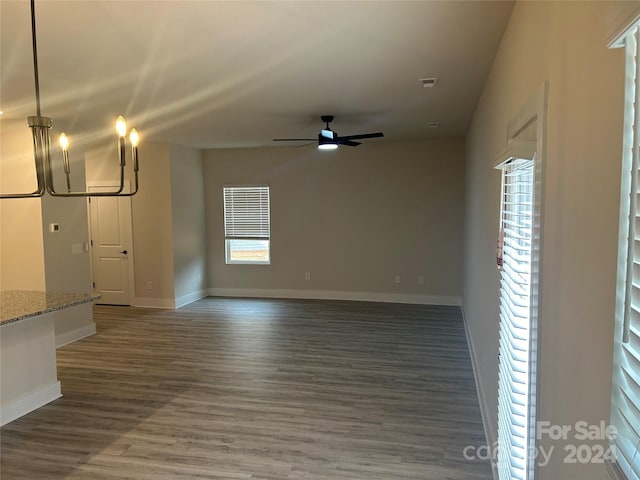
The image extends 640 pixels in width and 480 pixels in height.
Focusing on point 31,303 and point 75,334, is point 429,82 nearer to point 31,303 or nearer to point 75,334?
point 31,303

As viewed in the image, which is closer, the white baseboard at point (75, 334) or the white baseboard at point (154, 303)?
the white baseboard at point (75, 334)

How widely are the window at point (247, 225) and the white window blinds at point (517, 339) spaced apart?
19.8 feet

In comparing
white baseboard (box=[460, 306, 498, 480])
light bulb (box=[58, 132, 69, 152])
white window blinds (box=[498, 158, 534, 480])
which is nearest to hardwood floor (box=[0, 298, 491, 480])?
white baseboard (box=[460, 306, 498, 480])

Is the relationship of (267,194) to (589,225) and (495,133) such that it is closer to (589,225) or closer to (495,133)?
(495,133)

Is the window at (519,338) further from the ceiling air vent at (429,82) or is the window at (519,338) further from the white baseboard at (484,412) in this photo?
the ceiling air vent at (429,82)

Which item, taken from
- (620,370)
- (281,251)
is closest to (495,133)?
(620,370)

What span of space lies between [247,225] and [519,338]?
6548 mm

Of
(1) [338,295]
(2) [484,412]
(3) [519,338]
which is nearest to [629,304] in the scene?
(3) [519,338]

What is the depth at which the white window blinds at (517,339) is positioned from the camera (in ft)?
5.71

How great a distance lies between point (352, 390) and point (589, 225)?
3.15 metres

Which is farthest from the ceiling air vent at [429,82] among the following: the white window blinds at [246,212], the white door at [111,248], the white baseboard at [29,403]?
the white door at [111,248]

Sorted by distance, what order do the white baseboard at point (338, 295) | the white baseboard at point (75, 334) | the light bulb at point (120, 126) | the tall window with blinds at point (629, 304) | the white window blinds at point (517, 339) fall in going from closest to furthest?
the tall window with blinds at point (629, 304), the white window blinds at point (517, 339), the light bulb at point (120, 126), the white baseboard at point (75, 334), the white baseboard at point (338, 295)

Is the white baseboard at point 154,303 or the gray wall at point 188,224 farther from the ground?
the gray wall at point 188,224

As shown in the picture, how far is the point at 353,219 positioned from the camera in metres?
7.39
